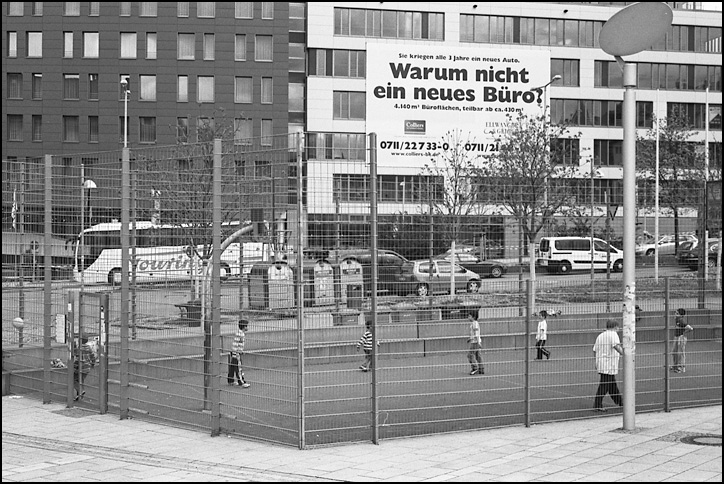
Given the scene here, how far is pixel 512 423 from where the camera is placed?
1200 cm

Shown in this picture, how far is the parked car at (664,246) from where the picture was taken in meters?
22.7

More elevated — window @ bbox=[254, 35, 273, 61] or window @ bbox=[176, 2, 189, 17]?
window @ bbox=[176, 2, 189, 17]

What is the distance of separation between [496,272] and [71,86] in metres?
47.5

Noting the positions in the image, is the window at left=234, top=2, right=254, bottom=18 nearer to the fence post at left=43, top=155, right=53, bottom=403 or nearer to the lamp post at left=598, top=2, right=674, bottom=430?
the fence post at left=43, top=155, right=53, bottom=403

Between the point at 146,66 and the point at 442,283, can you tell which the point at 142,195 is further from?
the point at 146,66

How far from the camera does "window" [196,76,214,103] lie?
178 ft

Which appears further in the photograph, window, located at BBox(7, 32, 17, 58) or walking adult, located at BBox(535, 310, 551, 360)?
window, located at BBox(7, 32, 17, 58)

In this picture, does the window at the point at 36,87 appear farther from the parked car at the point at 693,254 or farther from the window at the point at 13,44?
the parked car at the point at 693,254

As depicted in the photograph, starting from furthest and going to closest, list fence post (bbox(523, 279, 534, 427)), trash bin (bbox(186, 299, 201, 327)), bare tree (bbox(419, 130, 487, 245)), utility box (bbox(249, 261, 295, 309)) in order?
bare tree (bbox(419, 130, 487, 245)) < trash bin (bbox(186, 299, 201, 327)) < fence post (bbox(523, 279, 534, 427)) < utility box (bbox(249, 261, 295, 309))

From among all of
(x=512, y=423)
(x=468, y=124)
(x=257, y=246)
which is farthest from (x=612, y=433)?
(x=468, y=124)

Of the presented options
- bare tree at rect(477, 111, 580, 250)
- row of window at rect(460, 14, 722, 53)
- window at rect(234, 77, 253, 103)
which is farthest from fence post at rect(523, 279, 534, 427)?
window at rect(234, 77, 253, 103)

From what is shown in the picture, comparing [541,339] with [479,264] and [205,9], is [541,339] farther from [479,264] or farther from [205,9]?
[205,9]

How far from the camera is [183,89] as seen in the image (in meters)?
54.1

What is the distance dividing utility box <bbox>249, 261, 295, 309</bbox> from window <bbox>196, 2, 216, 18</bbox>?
4660 centimetres
